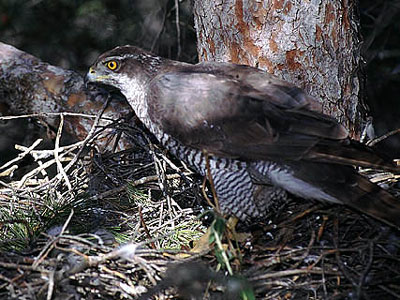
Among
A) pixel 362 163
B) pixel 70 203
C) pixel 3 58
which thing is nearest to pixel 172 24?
pixel 3 58

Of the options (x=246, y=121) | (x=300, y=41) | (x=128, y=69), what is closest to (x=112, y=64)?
(x=128, y=69)

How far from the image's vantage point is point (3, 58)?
4.48 metres

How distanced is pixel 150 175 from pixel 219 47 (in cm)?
89

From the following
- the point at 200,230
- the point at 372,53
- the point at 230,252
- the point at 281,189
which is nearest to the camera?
the point at 230,252

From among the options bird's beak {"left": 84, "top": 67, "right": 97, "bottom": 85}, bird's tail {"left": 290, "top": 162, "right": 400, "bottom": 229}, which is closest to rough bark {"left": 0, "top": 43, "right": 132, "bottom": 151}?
bird's beak {"left": 84, "top": 67, "right": 97, "bottom": 85}

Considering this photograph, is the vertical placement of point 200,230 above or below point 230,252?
below

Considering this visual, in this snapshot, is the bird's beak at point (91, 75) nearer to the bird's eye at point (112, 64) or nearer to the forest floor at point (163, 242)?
the bird's eye at point (112, 64)

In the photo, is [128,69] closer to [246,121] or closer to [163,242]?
[246,121]

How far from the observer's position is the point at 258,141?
9.38ft

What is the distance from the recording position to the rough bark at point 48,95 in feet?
13.8

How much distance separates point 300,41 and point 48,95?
1.95 metres

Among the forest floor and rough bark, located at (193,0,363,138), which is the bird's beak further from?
rough bark, located at (193,0,363,138)

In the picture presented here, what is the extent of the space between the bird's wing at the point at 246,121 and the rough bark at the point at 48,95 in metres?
1.20

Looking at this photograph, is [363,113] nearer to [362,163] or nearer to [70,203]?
[362,163]
